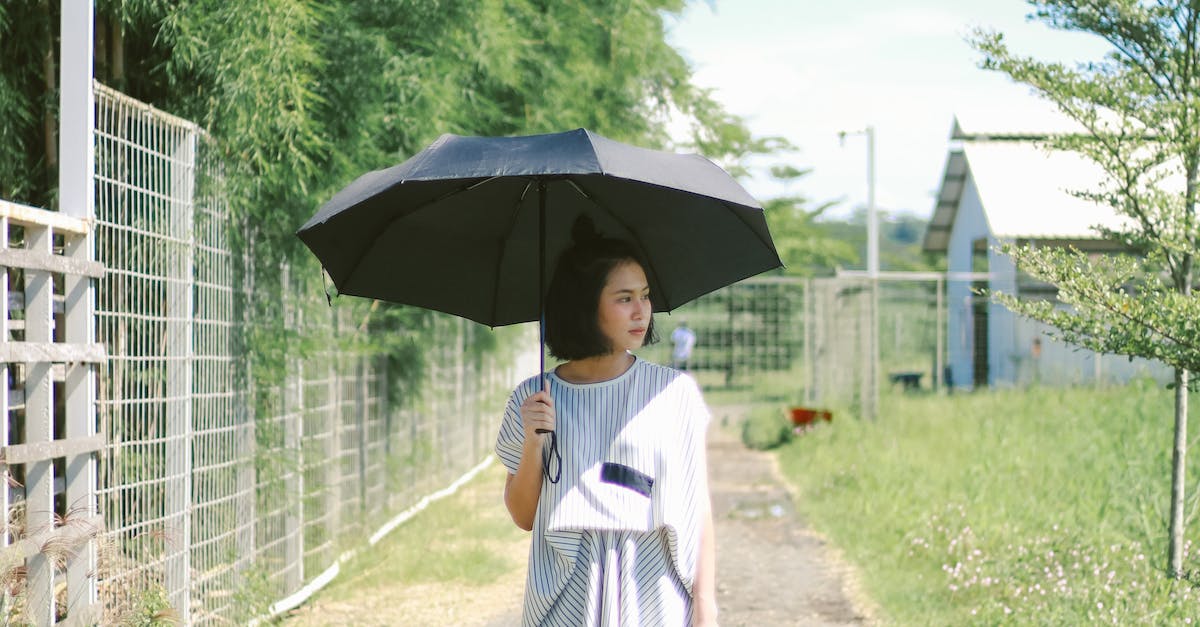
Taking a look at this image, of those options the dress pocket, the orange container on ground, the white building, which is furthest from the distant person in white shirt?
the dress pocket

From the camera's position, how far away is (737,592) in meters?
7.29

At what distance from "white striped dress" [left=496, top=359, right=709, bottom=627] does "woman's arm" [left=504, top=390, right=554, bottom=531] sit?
4cm

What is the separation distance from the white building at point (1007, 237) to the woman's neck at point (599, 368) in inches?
643

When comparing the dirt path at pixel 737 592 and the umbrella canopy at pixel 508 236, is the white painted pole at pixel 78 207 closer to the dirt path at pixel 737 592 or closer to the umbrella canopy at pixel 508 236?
the umbrella canopy at pixel 508 236

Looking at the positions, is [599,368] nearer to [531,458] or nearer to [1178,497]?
[531,458]

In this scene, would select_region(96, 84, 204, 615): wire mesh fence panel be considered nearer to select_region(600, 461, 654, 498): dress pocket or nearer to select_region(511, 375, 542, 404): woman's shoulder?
select_region(511, 375, 542, 404): woman's shoulder

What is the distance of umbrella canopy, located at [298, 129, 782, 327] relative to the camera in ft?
11.4

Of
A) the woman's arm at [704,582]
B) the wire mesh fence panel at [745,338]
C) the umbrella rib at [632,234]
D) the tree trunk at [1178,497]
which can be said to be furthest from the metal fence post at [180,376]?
the wire mesh fence panel at [745,338]

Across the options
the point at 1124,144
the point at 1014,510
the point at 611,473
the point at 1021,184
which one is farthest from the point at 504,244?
the point at 1021,184

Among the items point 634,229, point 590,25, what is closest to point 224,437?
point 634,229

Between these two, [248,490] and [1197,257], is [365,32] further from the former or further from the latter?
[1197,257]

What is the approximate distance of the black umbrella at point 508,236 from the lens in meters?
3.47

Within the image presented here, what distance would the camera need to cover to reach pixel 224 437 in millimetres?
5578

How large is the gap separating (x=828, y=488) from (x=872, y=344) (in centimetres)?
610
